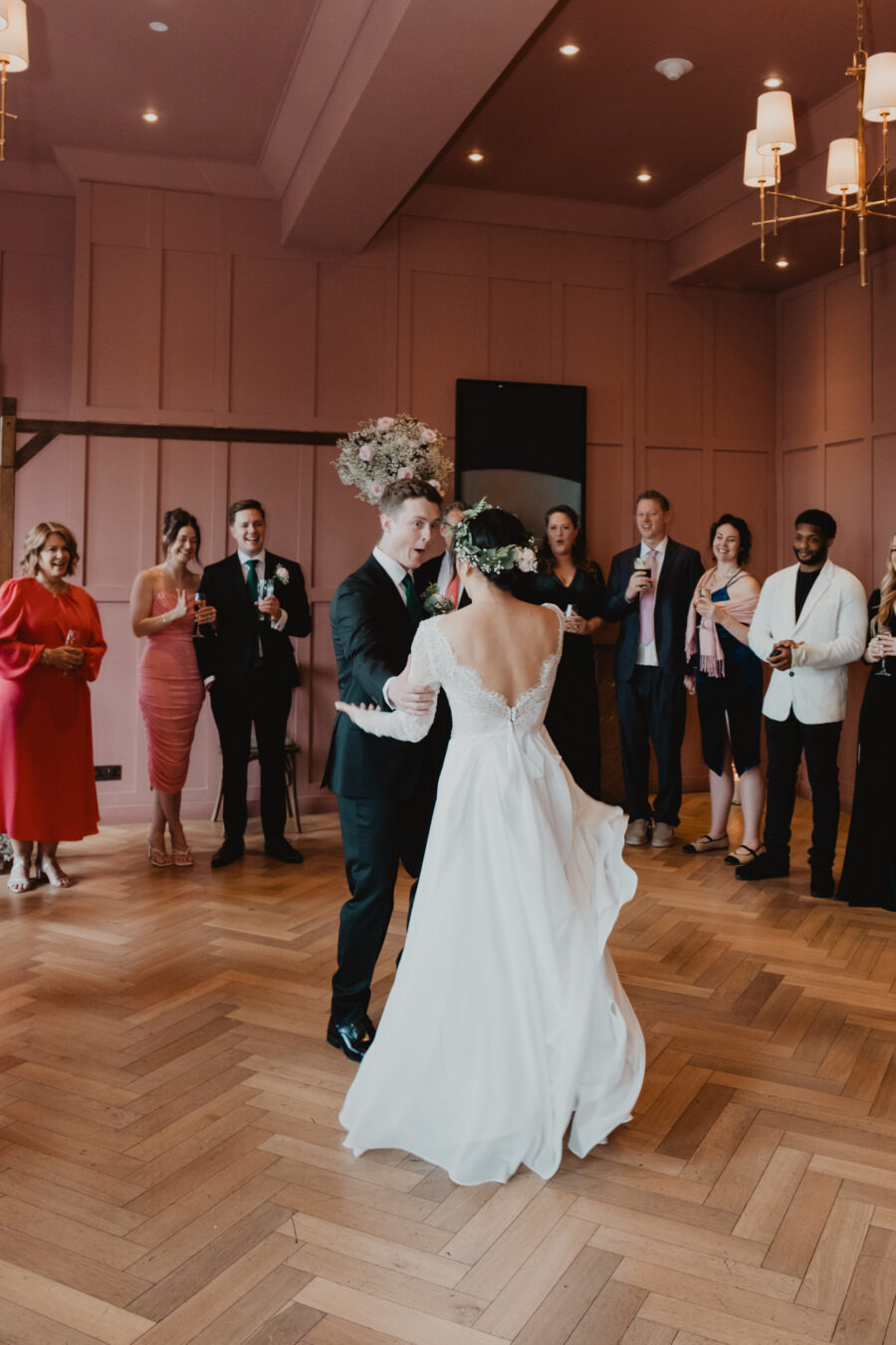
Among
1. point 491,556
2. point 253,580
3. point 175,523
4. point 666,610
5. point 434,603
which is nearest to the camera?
point 491,556

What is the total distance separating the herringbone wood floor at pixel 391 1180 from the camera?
6.61ft

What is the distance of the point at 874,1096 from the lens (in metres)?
2.93

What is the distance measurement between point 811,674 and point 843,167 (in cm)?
220

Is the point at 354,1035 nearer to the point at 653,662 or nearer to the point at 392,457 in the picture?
the point at 392,457

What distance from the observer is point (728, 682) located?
5.64 meters

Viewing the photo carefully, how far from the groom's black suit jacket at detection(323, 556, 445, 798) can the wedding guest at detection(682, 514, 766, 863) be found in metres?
2.87

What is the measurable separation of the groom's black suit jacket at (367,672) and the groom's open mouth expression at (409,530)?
0.09 meters

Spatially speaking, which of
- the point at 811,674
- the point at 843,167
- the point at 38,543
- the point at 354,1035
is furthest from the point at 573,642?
the point at 354,1035

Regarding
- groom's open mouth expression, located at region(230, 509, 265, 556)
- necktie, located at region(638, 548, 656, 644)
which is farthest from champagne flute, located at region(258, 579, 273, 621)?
necktie, located at region(638, 548, 656, 644)

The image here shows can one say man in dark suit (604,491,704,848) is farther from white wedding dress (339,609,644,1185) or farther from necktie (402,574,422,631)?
white wedding dress (339,609,644,1185)

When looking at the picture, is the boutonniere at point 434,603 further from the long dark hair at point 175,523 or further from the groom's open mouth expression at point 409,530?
the long dark hair at point 175,523

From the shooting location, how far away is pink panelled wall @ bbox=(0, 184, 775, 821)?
6.47m

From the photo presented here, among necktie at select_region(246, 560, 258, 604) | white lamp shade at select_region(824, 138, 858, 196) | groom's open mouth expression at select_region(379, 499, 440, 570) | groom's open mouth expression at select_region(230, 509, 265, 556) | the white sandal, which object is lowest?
the white sandal

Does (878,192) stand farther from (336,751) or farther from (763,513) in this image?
(336,751)
